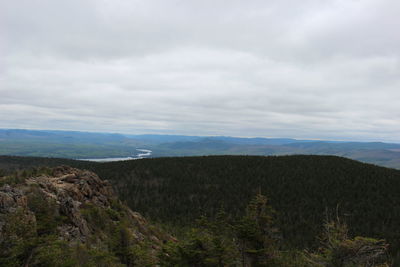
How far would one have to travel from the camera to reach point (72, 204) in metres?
28.1

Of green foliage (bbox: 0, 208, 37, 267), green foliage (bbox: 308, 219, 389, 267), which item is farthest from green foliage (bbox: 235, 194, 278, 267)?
green foliage (bbox: 0, 208, 37, 267)

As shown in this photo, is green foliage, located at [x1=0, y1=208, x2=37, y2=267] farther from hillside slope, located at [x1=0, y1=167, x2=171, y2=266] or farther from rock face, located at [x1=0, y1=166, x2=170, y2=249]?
rock face, located at [x1=0, y1=166, x2=170, y2=249]

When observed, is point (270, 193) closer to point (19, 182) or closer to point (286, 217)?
point (286, 217)

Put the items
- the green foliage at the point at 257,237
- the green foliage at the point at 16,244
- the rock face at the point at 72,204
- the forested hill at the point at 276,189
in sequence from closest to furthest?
the green foliage at the point at 16,244, the green foliage at the point at 257,237, the rock face at the point at 72,204, the forested hill at the point at 276,189

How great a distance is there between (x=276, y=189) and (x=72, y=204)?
131766mm

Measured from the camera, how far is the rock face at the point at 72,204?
22028mm

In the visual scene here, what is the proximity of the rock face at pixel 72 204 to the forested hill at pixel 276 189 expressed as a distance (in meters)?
58.5

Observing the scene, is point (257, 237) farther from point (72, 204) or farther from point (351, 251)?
point (72, 204)

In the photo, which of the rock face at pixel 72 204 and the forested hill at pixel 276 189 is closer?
the rock face at pixel 72 204

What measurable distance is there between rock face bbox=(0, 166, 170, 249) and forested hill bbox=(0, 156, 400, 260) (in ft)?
192

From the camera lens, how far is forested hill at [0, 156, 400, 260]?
111 metres

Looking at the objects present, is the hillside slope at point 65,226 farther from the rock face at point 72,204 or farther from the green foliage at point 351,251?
the green foliage at point 351,251

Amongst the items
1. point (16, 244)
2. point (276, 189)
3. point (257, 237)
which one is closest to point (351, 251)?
point (257, 237)

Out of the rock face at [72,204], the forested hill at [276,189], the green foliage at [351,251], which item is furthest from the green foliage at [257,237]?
the forested hill at [276,189]
